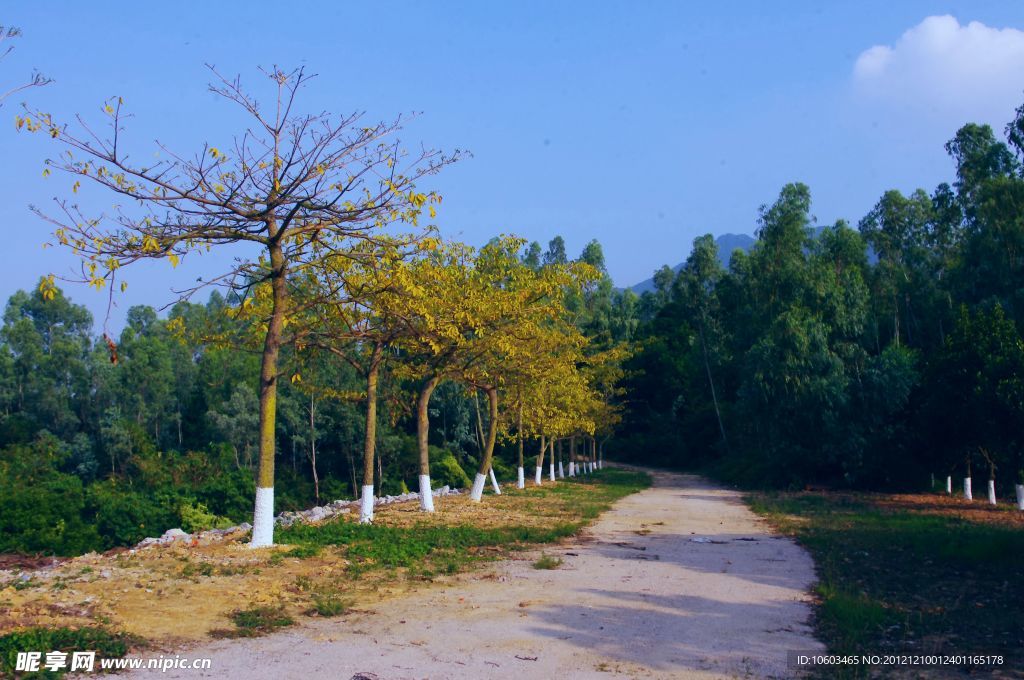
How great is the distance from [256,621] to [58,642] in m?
2.00

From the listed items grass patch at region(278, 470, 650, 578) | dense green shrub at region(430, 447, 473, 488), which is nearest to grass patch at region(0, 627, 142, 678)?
grass patch at region(278, 470, 650, 578)

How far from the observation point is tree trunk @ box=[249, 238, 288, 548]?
13.0 metres

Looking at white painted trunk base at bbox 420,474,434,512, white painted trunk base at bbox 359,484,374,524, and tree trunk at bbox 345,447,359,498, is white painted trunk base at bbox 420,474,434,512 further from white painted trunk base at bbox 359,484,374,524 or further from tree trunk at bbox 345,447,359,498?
tree trunk at bbox 345,447,359,498

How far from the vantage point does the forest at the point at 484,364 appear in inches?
558

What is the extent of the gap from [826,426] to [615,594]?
27655 millimetres

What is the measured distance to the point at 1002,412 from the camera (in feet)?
77.7

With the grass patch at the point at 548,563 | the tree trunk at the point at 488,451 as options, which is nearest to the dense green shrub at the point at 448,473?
the tree trunk at the point at 488,451

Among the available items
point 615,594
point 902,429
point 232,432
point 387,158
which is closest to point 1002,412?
point 902,429

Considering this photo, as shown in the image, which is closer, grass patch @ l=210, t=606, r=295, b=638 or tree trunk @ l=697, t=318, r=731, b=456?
grass patch @ l=210, t=606, r=295, b=638

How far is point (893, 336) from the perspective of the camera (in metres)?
48.4

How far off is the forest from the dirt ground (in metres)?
4.74

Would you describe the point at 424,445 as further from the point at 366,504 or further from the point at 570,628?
the point at 570,628

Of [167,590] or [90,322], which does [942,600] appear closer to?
[167,590]

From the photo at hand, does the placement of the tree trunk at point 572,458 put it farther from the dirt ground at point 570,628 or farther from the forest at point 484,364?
the dirt ground at point 570,628
